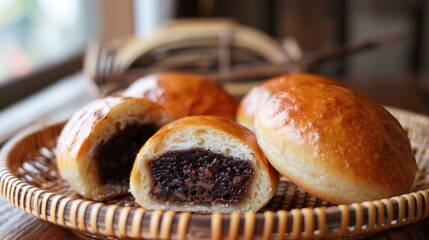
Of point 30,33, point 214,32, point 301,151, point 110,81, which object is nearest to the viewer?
point 301,151

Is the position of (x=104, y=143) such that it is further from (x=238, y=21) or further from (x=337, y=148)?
(x=238, y=21)

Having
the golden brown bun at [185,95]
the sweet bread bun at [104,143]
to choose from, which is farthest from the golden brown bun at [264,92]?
the sweet bread bun at [104,143]

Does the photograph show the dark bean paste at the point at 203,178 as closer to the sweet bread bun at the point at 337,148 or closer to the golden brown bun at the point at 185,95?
the sweet bread bun at the point at 337,148

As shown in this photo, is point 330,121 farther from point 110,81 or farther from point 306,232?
point 110,81

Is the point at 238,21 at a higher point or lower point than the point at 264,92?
lower

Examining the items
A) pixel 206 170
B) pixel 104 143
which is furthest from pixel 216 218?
pixel 104 143

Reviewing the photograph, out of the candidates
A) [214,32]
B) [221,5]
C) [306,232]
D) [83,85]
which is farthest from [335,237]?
[221,5]
